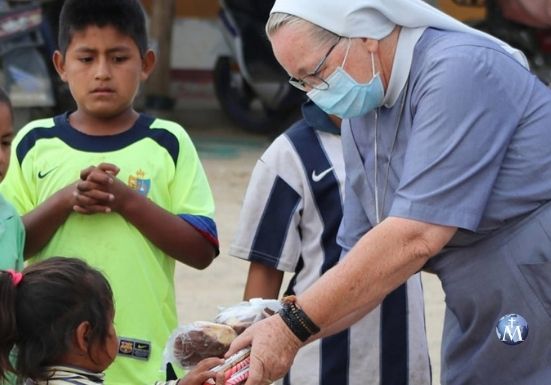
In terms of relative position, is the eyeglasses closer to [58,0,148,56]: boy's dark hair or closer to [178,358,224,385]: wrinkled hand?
[178,358,224,385]: wrinkled hand

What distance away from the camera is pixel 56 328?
318cm

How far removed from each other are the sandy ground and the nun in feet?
9.74

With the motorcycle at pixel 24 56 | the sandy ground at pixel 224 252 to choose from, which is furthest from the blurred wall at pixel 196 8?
the motorcycle at pixel 24 56

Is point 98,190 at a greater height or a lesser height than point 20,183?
greater

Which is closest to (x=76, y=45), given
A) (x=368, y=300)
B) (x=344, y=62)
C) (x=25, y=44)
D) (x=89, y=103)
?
(x=89, y=103)

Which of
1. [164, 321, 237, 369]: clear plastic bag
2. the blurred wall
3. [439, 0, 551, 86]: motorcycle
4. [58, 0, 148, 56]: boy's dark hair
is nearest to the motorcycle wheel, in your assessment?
the blurred wall

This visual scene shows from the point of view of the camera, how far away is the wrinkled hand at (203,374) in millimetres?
3025

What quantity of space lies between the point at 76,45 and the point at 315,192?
0.87 metres

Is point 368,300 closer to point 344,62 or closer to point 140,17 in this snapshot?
point 344,62

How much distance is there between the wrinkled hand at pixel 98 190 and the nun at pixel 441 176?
70 cm

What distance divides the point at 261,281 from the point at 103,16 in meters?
0.94

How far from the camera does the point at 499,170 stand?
3043 mm

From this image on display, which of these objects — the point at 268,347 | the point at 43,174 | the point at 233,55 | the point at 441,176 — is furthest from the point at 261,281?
the point at 233,55

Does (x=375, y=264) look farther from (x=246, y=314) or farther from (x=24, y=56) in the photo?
(x=24, y=56)
